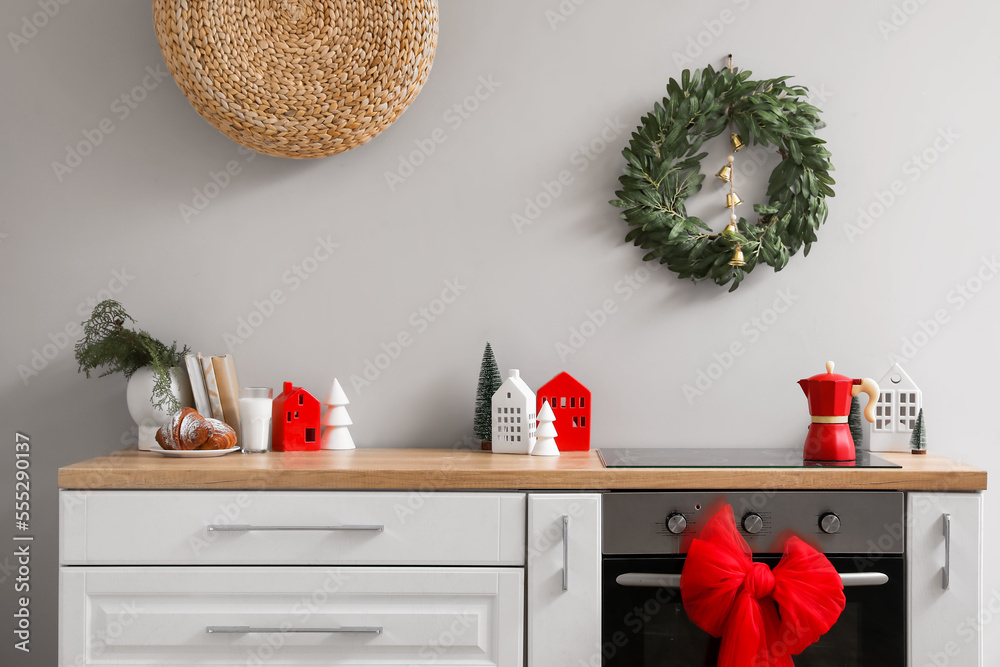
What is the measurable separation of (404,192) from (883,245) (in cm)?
132

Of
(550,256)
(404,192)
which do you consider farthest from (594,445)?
(404,192)

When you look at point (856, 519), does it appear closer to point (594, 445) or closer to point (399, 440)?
point (594, 445)

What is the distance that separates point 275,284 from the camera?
2.01 metres

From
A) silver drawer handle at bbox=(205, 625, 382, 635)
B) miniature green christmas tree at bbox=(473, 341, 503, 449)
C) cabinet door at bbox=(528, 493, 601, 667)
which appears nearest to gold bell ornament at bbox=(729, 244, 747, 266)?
miniature green christmas tree at bbox=(473, 341, 503, 449)

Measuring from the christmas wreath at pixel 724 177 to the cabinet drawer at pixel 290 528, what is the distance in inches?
33.8

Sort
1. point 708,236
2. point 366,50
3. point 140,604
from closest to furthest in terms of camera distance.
→ 1. point 140,604
2. point 366,50
3. point 708,236

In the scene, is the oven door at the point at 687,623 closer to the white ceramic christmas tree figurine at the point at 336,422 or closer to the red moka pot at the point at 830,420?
the red moka pot at the point at 830,420

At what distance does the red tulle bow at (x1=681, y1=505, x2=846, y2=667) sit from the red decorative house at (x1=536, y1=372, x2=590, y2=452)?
18.5 inches

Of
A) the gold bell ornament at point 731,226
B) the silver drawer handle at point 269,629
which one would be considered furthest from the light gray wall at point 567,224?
the silver drawer handle at point 269,629

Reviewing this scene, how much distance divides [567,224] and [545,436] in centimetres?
60

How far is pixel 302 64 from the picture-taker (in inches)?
73.4

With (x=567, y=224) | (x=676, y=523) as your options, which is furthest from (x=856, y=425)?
(x=567, y=224)

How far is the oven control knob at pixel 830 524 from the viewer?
5.04 ft

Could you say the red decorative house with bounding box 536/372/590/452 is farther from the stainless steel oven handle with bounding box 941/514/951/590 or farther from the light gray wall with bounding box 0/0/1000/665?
the stainless steel oven handle with bounding box 941/514/951/590
